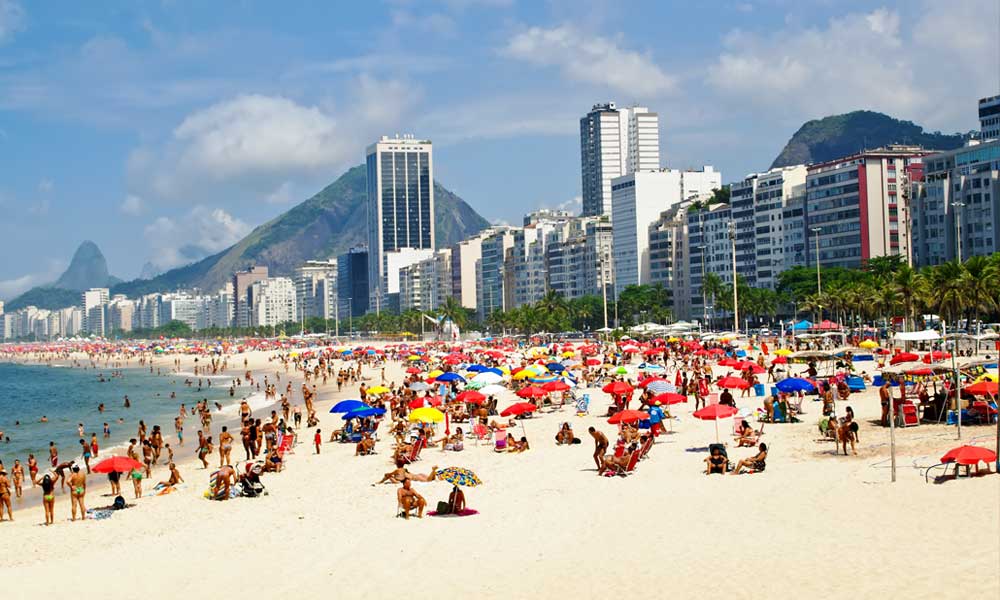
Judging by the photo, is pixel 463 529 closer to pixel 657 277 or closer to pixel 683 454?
pixel 683 454

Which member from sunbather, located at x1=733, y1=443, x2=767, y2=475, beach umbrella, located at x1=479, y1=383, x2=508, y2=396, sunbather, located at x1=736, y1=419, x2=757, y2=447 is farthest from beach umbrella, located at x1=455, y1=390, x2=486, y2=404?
sunbather, located at x1=733, y1=443, x2=767, y2=475

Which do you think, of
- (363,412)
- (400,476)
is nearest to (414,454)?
(363,412)

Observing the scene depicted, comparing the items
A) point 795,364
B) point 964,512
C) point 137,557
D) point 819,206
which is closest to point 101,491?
point 137,557

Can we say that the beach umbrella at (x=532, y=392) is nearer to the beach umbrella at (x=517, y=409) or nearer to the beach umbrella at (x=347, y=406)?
the beach umbrella at (x=517, y=409)

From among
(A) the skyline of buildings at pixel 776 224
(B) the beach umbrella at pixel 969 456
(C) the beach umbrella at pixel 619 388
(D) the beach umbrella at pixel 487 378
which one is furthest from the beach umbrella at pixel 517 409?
(A) the skyline of buildings at pixel 776 224

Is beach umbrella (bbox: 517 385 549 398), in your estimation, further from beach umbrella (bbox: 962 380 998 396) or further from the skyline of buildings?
the skyline of buildings

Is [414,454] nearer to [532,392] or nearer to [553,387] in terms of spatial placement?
[532,392]
